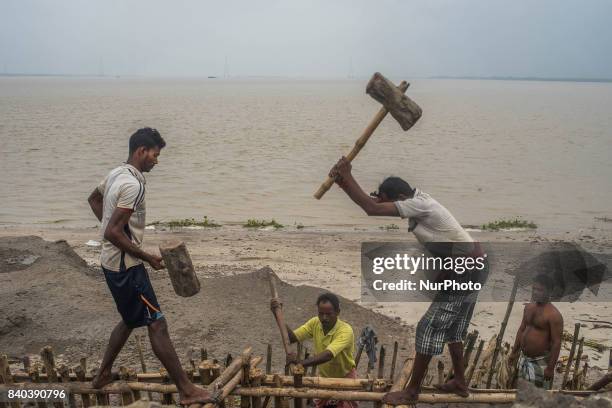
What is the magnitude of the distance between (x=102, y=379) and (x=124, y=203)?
1.19 meters

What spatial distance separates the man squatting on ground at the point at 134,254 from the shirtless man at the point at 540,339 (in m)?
2.44

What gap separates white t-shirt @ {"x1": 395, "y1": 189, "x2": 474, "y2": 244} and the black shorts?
1607 mm

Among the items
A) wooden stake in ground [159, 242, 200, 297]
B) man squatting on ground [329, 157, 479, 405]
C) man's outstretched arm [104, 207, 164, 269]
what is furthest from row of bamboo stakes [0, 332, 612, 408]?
man's outstretched arm [104, 207, 164, 269]

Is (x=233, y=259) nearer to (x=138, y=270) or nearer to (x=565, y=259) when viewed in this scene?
(x=565, y=259)

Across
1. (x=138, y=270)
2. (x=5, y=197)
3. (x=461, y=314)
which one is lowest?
(x=5, y=197)

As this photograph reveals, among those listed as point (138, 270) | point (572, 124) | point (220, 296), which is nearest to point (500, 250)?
point (220, 296)

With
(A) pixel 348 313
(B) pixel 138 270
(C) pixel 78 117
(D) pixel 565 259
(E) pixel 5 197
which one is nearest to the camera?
(B) pixel 138 270

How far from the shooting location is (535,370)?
172 inches

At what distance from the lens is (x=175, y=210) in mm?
14312

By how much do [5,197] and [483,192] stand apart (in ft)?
44.0

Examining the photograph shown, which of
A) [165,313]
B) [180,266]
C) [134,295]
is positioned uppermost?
[180,266]

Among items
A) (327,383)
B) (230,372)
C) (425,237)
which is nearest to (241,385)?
(230,372)

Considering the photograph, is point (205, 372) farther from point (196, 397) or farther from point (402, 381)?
point (402, 381)

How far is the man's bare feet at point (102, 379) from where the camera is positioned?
3701mm
